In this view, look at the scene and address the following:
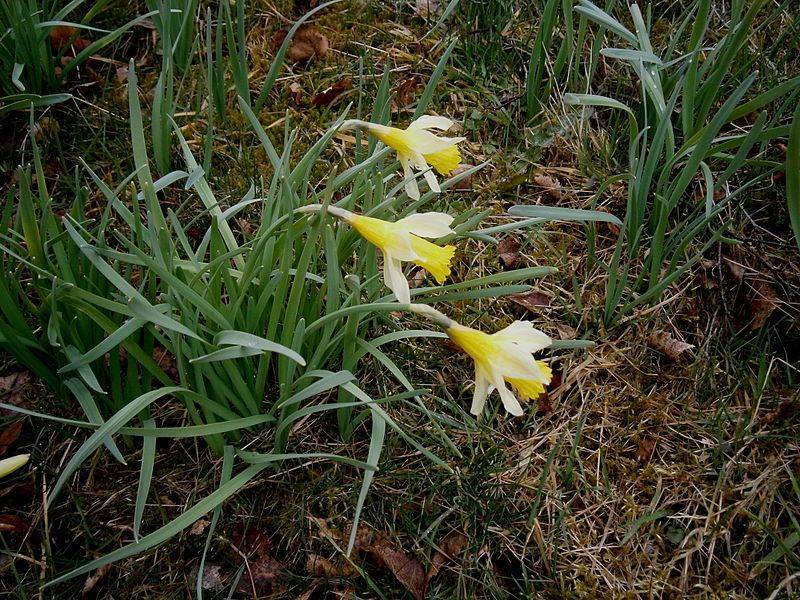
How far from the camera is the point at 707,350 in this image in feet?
6.76

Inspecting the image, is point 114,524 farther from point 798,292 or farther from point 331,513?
point 798,292

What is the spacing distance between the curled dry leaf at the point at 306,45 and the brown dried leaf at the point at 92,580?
5.95 ft

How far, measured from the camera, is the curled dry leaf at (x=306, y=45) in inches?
103

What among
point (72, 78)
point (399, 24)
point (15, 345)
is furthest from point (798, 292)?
point (72, 78)

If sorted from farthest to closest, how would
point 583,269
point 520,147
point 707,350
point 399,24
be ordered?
1. point 399,24
2. point 520,147
3. point 583,269
4. point 707,350

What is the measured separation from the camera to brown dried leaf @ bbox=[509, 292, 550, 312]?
2.12 metres

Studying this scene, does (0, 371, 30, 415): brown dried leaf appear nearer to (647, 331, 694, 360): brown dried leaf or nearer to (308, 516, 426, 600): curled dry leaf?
(308, 516, 426, 600): curled dry leaf

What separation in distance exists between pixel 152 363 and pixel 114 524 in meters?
0.42

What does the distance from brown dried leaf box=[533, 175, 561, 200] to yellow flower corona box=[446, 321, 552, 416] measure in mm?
1039

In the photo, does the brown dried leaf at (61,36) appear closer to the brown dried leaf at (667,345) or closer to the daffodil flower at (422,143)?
the daffodil flower at (422,143)

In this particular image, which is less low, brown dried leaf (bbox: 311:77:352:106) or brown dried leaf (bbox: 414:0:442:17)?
brown dried leaf (bbox: 414:0:442:17)

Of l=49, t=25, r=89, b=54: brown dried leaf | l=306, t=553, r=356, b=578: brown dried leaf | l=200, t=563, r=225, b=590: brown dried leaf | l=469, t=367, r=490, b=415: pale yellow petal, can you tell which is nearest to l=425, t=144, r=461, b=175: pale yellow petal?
l=469, t=367, r=490, b=415: pale yellow petal

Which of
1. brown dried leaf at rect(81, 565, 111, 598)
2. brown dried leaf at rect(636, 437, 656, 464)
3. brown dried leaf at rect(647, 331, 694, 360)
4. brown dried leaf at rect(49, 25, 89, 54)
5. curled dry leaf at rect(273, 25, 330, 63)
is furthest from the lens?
curled dry leaf at rect(273, 25, 330, 63)

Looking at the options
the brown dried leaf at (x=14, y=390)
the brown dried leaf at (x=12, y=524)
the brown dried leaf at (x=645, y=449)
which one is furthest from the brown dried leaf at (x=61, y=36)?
the brown dried leaf at (x=645, y=449)
